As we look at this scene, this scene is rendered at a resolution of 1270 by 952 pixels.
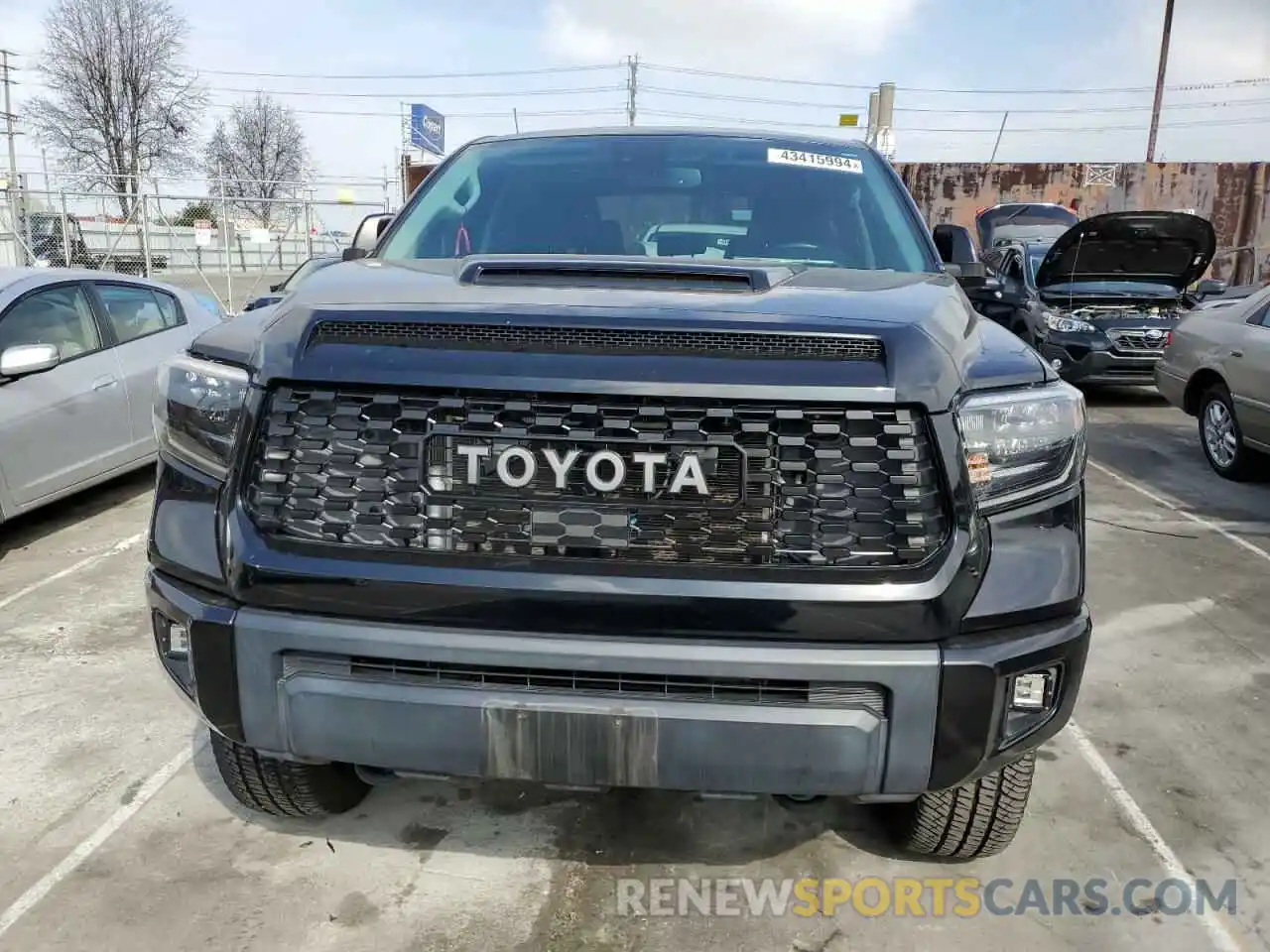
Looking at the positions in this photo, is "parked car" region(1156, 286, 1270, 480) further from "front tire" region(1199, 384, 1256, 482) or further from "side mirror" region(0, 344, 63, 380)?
"side mirror" region(0, 344, 63, 380)

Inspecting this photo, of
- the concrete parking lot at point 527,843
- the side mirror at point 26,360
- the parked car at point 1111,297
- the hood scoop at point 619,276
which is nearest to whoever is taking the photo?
the hood scoop at point 619,276

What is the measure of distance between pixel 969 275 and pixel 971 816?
1707 mm

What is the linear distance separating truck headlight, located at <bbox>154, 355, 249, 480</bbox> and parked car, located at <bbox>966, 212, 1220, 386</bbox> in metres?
8.96

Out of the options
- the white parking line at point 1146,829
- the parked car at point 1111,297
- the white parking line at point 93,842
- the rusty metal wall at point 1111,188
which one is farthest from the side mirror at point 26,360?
the rusty metal wall at point 1111,188

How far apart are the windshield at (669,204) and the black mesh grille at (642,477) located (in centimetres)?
113

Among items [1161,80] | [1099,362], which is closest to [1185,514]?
[1099,362]

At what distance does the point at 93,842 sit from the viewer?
269 cm

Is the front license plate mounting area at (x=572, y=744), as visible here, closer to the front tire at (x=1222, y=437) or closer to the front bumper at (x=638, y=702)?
the front bumper at (x=638, y=702)

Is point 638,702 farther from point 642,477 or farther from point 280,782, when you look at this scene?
point 280,782

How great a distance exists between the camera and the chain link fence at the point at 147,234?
19609 mm

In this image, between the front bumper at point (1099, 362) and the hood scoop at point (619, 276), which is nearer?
the hood scoop at point (619, 276)

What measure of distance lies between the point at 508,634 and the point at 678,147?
214 centimetres

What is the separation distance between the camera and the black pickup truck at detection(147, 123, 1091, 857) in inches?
75.7

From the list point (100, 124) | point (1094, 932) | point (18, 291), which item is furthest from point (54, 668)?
point (100, 124)
